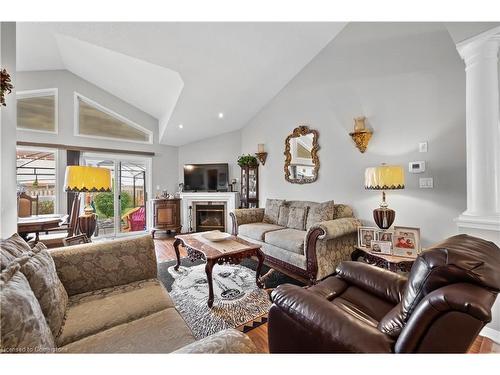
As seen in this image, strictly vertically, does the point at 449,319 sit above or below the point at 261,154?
below

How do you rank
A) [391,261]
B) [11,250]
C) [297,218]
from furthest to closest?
[297,218], [391,261], [11,250]

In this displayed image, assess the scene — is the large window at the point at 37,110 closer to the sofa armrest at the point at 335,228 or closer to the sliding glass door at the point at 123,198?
the sliding glass door at the point at 123,198

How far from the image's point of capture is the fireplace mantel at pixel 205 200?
17.0ft

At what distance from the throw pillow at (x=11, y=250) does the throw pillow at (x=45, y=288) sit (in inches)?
1.9

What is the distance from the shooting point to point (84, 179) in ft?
6.58

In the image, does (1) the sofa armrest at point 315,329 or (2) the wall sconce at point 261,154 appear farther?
(2) the wall sconce at point 261,154

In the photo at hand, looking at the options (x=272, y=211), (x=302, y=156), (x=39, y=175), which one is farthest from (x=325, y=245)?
(x=39, y=175)

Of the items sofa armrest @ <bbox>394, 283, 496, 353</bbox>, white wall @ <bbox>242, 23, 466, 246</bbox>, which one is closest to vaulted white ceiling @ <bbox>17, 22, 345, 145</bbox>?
white wall @ <bbox>242, 23, 466, 246</bbox>

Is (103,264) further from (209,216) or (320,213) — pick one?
(209,216)

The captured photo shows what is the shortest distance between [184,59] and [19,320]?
3084mm

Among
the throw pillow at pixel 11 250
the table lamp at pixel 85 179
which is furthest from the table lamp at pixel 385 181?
the throw pillow at pixel 11 250

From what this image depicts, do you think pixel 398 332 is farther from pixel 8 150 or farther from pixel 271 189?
pixel 271 189

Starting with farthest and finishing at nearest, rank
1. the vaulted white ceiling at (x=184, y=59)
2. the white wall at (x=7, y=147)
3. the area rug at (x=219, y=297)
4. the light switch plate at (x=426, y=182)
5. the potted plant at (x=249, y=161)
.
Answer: the potted plant at (x=249, y=161) < the vaulted white ceiling at (x=184, y=59) < the light switch plate at (x=426, y=182) < the area rug at (x=219, y=297) < the white wall at (x=7, y=147)

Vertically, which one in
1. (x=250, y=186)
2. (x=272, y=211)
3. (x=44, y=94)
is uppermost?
(x=44, y=94)
